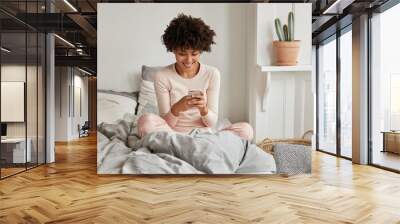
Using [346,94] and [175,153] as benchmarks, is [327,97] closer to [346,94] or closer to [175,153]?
[346,94]

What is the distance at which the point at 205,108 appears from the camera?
5527mm

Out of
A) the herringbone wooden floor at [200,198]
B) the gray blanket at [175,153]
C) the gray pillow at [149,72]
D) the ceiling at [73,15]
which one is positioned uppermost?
the ceiling at [73,15]

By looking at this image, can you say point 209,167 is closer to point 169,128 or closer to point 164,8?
point 169,128

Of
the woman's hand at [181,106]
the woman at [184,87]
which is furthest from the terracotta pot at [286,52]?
the woman's hand at [181,106]

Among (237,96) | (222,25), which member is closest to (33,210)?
(237,96)

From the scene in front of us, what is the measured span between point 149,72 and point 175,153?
3.76 feet

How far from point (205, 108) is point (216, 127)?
0.30 metres

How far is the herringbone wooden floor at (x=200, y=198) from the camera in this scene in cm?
356

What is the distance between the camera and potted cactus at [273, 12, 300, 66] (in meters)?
5.61

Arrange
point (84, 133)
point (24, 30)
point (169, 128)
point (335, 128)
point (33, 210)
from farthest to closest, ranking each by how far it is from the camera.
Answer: point (84, 133) → point (335, 128) → point (24, 30) → point (169, 128) → point (33, 210)

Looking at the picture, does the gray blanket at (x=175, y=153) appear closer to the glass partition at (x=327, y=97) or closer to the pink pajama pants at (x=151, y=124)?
the pink pajama pants at (x=151, y=124)

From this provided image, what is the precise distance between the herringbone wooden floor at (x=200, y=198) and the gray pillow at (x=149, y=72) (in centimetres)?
136

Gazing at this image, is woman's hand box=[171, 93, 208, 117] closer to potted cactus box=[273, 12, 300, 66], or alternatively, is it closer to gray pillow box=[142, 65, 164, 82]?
gray pillow box=[142, 65, 164, 82]

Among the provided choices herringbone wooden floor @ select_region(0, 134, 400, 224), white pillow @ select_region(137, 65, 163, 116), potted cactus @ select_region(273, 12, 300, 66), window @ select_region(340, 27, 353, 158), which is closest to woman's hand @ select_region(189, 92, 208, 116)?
white pillow @ select_region(137, 65, 163, 116)
